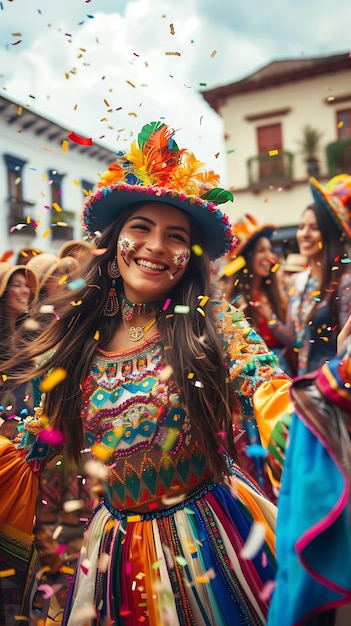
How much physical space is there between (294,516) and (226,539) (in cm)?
76

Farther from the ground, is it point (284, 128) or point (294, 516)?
point (284, 128)

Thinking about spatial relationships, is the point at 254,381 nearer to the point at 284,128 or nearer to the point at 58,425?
the point at 58,425

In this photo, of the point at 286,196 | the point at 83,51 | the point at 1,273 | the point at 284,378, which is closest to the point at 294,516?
the point at 284,378

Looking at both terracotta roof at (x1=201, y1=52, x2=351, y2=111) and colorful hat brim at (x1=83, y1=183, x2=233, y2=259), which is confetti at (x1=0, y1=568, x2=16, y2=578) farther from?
terracotta roof at (x1=201, y1=52, x2=351, y2=111)

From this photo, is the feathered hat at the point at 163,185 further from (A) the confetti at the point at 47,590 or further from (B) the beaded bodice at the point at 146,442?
(A) the confetti at the point at 47,590

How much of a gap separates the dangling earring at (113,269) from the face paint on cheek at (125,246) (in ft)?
0.53

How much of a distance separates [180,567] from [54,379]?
74 cm

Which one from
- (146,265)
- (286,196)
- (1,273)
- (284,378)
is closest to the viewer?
(284,378)

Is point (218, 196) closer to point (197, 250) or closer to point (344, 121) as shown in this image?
point (197, 250)

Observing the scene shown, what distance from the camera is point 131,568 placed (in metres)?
1.85

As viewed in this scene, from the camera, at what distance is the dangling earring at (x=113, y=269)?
2215mm

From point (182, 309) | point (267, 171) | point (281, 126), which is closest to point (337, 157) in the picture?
point (267, 171)

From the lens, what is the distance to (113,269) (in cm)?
222

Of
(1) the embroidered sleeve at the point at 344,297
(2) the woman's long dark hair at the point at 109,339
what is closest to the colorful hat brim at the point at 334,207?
(1) the embroidered sleeve at the point at 344,297
